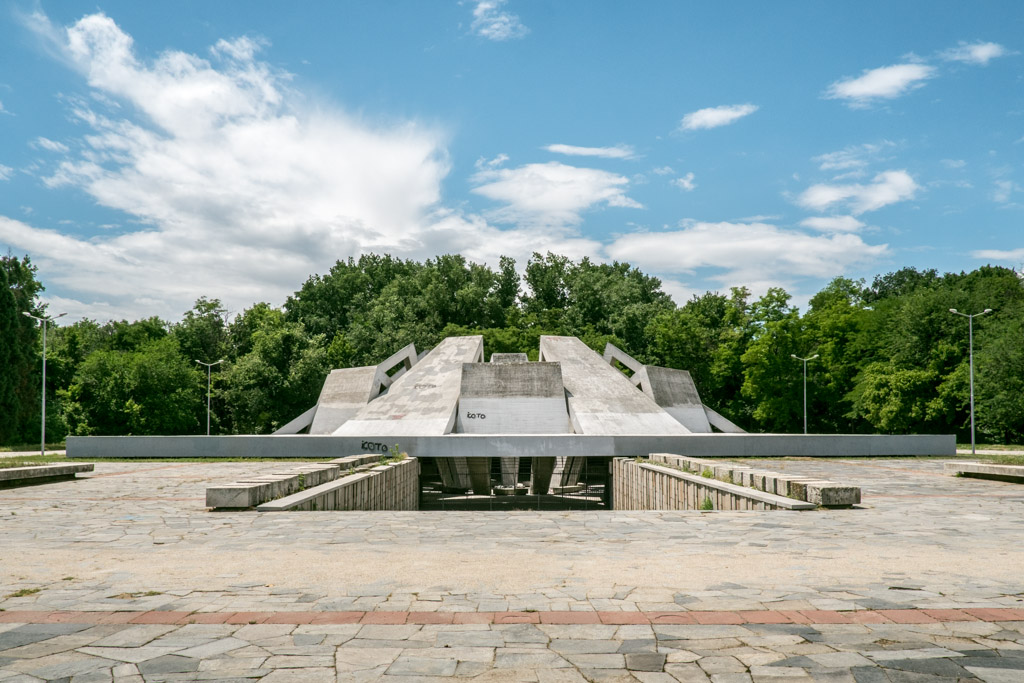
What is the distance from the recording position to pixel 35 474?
1429 centimetres

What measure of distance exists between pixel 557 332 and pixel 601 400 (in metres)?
26.8

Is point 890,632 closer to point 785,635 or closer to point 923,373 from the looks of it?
point 785,635

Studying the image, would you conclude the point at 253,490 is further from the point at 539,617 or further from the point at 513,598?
the point at 539,617

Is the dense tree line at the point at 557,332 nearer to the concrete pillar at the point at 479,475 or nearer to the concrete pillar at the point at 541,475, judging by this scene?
A: the concrete pillar at the point at 541,475

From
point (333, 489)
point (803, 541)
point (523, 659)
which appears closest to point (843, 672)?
point (523, 659)

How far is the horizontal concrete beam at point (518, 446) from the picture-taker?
22.4m

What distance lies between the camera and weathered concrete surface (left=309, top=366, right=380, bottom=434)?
33562 millimetres

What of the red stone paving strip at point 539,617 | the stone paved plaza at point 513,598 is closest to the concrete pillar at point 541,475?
the stone paved plaza at point 513,598

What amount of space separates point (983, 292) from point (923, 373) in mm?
6317

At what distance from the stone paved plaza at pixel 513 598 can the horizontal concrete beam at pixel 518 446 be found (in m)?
13.5

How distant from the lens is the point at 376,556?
6.36 meters

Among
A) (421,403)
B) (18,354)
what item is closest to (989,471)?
(421,403)

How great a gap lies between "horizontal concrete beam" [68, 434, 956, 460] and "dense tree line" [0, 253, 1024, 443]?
13002 mm

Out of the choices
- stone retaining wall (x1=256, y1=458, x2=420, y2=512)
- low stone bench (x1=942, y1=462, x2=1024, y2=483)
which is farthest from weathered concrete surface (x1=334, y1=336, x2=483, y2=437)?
low stone bench (x1=942, y1=462, x2=1024, y2=483)
